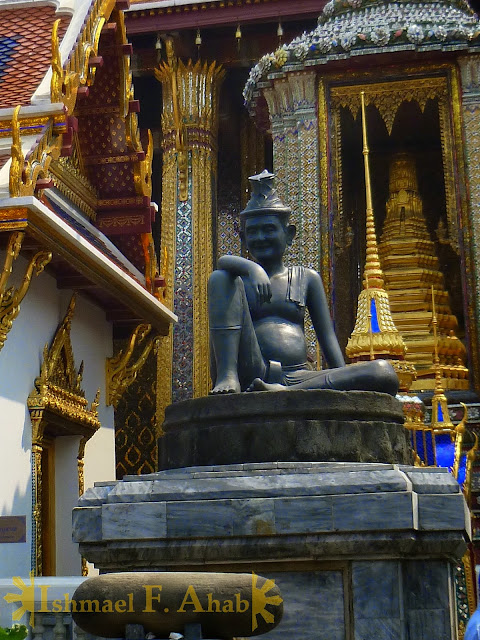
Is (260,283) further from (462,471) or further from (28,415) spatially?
(462,471)

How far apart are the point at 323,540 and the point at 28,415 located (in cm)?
416

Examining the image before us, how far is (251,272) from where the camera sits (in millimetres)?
6129

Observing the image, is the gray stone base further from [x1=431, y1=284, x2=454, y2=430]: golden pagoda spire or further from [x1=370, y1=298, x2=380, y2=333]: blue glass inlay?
[x1=370, y1=298, x2=380, y2=333]: blue glass inlay

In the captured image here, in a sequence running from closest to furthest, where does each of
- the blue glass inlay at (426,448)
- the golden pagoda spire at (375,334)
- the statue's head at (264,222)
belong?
the statue's head at (264,222)
the blue glass inlay at (426,448)
the golden pagoda spire at (375,334)

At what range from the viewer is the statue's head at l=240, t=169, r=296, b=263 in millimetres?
6438

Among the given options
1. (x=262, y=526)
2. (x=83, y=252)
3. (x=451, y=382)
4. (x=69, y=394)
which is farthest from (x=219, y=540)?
(x=451, y=382)

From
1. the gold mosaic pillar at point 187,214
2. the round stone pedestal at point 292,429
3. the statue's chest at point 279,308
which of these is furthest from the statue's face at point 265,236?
the gold mosaic pillar at point 187,214

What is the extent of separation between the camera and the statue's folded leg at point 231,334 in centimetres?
596

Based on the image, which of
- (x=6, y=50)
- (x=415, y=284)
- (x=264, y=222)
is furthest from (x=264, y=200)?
(x=415, y=284)

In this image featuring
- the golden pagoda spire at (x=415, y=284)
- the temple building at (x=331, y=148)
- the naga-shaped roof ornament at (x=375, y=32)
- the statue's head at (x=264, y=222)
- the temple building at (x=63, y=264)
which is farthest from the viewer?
the golden pagoda spire at (x=415, y=284)

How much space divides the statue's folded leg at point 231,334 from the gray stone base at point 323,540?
3.31ft

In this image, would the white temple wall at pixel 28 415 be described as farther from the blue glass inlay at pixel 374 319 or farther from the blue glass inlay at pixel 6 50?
the blue glass inlay at pixel 374 319

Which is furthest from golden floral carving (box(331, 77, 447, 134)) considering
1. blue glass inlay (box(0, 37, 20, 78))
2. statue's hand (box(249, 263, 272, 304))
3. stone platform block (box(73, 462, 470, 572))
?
stone platform block (box(73, 462, 470, 572))

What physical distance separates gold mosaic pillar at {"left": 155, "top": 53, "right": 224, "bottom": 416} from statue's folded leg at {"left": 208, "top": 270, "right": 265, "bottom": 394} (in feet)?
18.9
